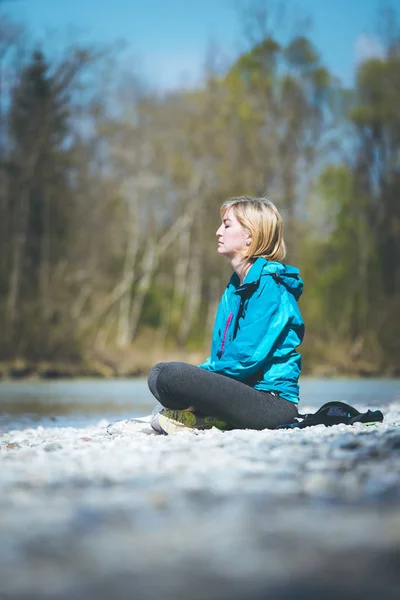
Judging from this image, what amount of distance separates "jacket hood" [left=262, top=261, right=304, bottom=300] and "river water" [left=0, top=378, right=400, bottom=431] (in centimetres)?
284

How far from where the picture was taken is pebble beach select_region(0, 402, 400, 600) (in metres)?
1.63

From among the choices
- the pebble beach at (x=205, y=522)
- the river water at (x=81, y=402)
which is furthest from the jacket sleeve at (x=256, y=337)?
the river water at (x=81, y=402)

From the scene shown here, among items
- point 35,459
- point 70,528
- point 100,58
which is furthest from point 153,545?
point 100,58

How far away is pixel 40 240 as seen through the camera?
2194 centimetres

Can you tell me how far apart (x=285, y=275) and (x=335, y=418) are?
84 centimetres

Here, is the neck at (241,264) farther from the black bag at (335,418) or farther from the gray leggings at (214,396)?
the black bag at (335,418)

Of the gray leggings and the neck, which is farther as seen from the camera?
the neck

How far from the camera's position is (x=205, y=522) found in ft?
6.89

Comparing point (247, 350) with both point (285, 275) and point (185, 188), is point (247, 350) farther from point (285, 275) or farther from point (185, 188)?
point (185, 188)

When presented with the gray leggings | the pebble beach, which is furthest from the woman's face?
the pebble beach

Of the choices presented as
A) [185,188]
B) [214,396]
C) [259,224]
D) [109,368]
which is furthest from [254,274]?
[185,188]

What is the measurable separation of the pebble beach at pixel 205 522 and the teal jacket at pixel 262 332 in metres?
1.06

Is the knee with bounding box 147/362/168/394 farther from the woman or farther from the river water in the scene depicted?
the river water

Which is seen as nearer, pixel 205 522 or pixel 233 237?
pixel 205 522
